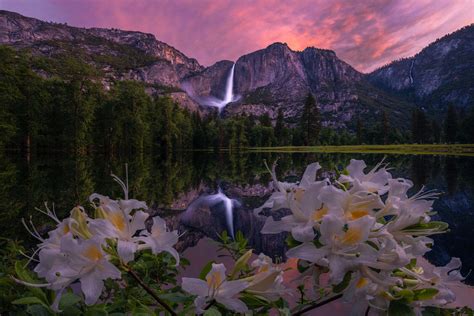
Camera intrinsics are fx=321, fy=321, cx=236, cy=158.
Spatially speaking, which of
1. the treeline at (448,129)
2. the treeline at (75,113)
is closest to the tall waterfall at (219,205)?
the treeline at (75,113)

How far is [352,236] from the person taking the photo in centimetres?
79

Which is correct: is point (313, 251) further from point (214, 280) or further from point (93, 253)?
point (93, 253)

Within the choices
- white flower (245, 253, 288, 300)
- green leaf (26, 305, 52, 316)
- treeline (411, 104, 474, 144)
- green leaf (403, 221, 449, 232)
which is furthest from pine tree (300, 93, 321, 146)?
green leaf (26, 305, 52, 316)

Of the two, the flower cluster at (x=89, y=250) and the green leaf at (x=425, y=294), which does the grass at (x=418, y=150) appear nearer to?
the green leaf at (x=425, y=294)

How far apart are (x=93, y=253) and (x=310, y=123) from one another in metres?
82.6

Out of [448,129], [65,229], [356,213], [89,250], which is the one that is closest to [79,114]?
[65,229]

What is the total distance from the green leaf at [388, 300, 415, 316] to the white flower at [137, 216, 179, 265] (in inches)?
21.7

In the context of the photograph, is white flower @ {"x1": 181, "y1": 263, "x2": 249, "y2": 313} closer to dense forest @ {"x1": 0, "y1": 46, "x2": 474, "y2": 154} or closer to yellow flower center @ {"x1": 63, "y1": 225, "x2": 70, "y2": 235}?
yellow flower center @ {"x1": 63, "y1": 225, "x2": 70, "y2": 235}

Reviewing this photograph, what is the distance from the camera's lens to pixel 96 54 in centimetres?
19700

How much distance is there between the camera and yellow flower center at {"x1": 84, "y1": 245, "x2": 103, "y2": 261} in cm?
78

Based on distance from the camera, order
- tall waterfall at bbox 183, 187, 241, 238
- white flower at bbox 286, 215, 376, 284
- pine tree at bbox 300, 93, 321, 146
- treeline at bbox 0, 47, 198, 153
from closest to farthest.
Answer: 1. white flower at bbox 286, 215, 376, 284
2. tall waterfall at bbox 183, 187, 241, 238
3. treeline at bbox 0, 47, 198, 153
4. pine tree at bbox 300, 93, 321, 146

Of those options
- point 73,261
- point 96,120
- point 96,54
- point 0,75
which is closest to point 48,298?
point 73,261

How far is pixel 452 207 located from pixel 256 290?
9.09 m

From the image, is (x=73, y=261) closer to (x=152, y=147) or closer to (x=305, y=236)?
(x=305, y=236)
